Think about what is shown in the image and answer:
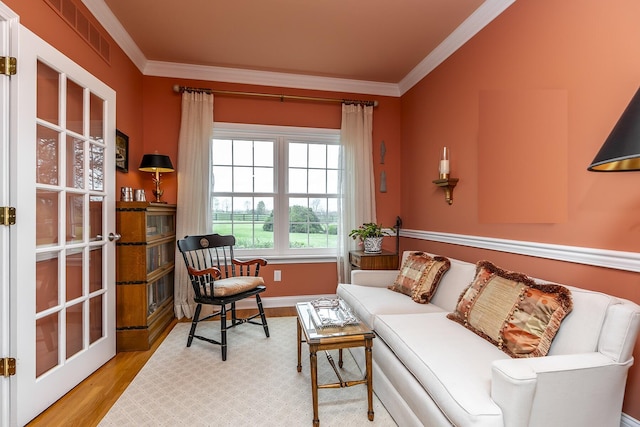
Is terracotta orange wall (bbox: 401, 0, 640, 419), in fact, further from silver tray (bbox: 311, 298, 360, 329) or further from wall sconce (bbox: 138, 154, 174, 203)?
wall sconce (bbox: 138, 154, 174, 203)

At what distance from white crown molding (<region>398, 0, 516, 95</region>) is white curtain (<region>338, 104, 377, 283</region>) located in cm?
65

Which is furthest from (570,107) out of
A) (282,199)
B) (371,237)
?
(282,199)

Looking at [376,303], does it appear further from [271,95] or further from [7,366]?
[271,95]

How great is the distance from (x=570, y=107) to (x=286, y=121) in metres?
2.73

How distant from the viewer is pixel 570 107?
1798mm

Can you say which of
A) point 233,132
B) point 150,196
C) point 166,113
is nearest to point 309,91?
point 233,132

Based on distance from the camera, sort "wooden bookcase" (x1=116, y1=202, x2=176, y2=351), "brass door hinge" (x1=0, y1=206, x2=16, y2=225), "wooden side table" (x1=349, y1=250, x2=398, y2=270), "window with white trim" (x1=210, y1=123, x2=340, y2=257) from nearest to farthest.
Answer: "brass door hinge" (x1=0, y1=206, x2=16, y2=225)
"wooden bookcase" (x1=116, y1=202, x2=176, y2=351)
"wooden side table" (x1=349, y1=250, x2=398, y2=270)
"window with white trim" (x1=210, y1=123, x2=340, y2=257)

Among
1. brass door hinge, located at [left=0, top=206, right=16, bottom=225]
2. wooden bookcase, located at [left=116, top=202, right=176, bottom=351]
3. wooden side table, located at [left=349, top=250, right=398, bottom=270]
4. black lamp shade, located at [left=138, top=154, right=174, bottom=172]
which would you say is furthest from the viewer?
wooden side table, located at [left=349, top=250, right=398, bottom=270]

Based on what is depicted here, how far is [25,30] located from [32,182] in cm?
82

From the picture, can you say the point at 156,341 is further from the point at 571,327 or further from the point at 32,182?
the point at 571,327

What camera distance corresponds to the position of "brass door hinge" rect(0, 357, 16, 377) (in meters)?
1.59

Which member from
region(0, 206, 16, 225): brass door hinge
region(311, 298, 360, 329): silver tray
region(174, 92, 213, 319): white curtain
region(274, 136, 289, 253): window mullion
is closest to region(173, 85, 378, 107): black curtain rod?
region(174, 92, 213, 319): white curtain

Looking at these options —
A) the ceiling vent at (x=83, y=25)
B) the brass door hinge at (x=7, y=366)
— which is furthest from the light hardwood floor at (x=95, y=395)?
the ceiling vent at (x=83, y=25)

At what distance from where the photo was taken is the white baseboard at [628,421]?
1.48 m
